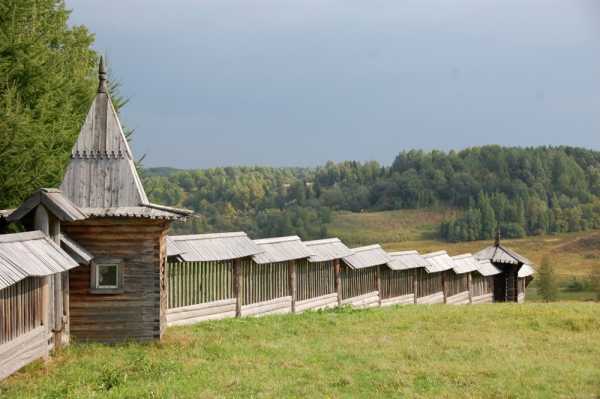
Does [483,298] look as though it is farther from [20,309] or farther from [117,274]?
[20,309]

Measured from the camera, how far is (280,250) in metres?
25.3

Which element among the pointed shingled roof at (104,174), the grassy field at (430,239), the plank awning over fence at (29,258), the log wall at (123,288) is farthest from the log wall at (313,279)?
the grassy field at (430,239)

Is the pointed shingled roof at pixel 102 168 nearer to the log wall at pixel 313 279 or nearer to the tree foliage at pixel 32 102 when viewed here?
the tree foliage at pixel 32 102

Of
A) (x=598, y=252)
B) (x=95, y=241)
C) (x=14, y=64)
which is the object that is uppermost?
(x=14, y=64)

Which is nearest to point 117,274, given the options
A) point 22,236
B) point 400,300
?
point 22,236

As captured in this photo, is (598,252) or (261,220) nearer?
(598,252)

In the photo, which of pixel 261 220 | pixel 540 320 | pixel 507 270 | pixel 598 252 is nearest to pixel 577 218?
pixel 598 252

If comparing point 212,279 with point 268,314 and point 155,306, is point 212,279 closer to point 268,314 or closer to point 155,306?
point 268,314

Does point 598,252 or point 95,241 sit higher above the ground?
point 95,241

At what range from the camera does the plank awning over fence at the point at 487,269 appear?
39.8 m

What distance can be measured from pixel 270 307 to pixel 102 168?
888 centimetres

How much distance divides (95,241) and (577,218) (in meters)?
164

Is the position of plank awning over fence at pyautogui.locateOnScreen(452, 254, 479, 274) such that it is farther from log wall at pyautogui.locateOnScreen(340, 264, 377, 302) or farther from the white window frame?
the white window frame

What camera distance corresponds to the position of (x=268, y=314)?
24.8 meters
